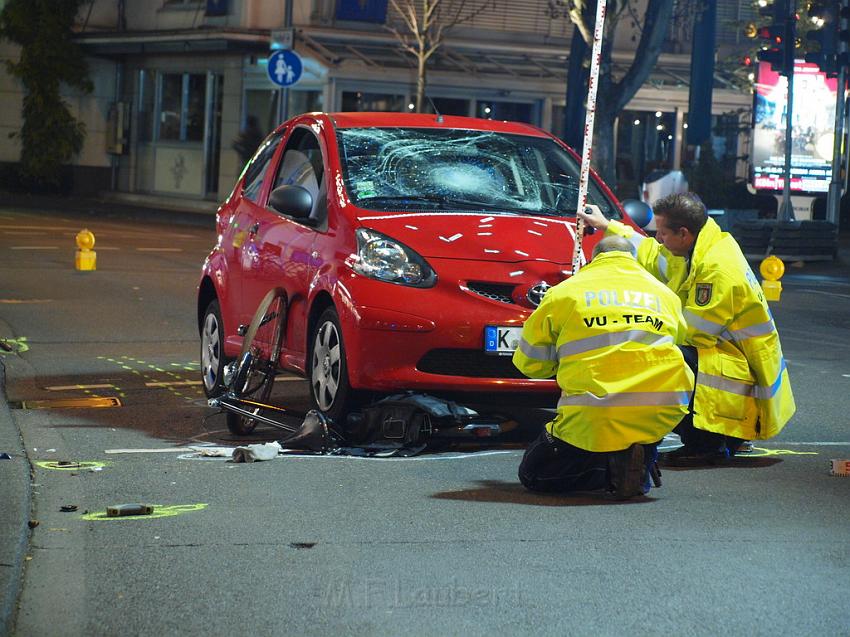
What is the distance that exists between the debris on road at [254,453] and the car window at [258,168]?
7.99 feet

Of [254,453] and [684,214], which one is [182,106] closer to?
[254,453]

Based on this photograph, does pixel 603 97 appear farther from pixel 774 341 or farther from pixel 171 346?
pixel 774 341

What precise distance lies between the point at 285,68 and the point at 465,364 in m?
17.0

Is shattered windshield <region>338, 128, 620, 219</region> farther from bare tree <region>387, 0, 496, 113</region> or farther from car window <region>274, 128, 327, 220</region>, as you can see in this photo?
bare tree <region>387, 0, 496, 113</region>

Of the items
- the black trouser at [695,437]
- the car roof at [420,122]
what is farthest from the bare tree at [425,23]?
the black trouser at [695,437]

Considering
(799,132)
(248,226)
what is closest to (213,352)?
(248,226)

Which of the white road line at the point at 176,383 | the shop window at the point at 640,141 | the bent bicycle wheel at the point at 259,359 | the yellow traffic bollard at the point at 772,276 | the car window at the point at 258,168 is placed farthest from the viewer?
the shop window at the point at 640,141

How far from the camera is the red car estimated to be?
26.2 feet

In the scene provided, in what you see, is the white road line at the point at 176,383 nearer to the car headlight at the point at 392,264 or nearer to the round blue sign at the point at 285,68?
the car headlight at the point at 392,264

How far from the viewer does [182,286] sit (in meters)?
17.5

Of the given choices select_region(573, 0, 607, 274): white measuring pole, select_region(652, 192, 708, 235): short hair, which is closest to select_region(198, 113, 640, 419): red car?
select_region(573, 0, 607, 274): white measuring pole

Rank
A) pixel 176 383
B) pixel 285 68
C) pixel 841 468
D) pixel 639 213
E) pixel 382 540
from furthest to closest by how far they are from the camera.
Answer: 1. pixel 285 68
2. pixel 176 383
3. pixel 639 213
4. pixel 841 468
5. pixel 382 540

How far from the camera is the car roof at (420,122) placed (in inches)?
370

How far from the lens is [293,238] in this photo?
29.2ft
